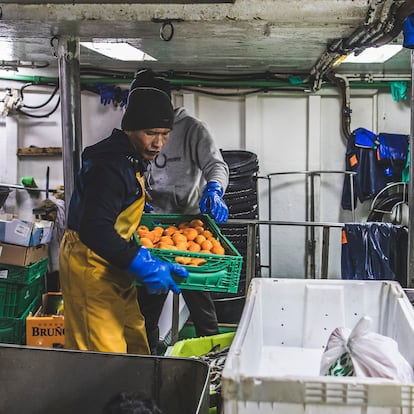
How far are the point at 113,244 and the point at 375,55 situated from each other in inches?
148

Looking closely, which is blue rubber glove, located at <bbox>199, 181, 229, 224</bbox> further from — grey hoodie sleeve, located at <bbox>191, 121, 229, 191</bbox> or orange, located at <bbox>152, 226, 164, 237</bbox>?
orange, located at <bbox>152, 226, 164, 237</bbox>

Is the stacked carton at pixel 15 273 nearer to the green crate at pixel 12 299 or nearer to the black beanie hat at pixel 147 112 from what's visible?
the green crate at pixel 12 299

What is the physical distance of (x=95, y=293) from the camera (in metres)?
2.22

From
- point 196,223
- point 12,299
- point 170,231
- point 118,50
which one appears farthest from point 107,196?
point 118,50

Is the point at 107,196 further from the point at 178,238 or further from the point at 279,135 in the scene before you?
the point at 279,135

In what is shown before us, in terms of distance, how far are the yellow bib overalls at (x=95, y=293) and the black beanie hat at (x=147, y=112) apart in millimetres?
238

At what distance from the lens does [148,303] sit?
3234mm

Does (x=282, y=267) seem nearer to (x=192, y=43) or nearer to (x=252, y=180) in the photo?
A: (x=252, y=180)

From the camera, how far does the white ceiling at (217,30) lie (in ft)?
8.96

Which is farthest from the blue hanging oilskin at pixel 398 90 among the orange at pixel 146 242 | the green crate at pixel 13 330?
the green crate at pixel 13 330

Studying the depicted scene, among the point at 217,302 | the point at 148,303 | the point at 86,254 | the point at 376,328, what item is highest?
the point at 86,254

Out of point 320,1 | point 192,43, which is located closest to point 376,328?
point 320,1

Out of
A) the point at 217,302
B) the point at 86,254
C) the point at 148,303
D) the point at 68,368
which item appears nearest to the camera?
the point at 68,368

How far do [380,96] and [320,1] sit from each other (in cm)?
334
